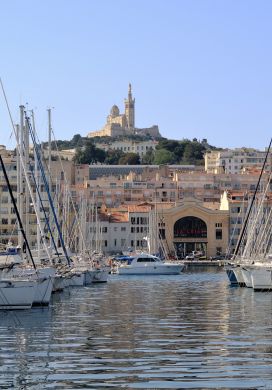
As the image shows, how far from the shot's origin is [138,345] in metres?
28.8

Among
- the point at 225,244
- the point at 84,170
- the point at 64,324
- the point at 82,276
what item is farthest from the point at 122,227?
the point at 64,324

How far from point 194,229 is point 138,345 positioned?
110920mm

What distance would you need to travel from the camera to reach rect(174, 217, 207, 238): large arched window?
13862 centimetres

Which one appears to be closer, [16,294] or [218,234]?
[16,294]

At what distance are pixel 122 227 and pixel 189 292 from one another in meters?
81.9

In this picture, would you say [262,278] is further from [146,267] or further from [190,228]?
[190,228]

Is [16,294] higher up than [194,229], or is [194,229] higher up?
[16,294]

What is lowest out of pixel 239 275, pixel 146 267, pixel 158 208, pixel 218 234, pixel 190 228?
pixel 218 234

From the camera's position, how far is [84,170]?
582 ft

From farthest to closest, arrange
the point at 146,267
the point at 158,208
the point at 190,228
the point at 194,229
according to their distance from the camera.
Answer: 1. the point at 158,208
2. the point at 190,228
3. the point at 194,229
4. the point at 146,267

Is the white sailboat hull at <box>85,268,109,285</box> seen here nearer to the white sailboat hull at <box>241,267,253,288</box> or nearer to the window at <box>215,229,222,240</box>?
the white sailboat hull at <box>241,267,253,288</box>

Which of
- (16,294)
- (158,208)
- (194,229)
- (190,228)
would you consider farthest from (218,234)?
(16,294)

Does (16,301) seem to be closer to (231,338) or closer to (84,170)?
(231,338)

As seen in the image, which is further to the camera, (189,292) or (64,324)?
(189,292)
